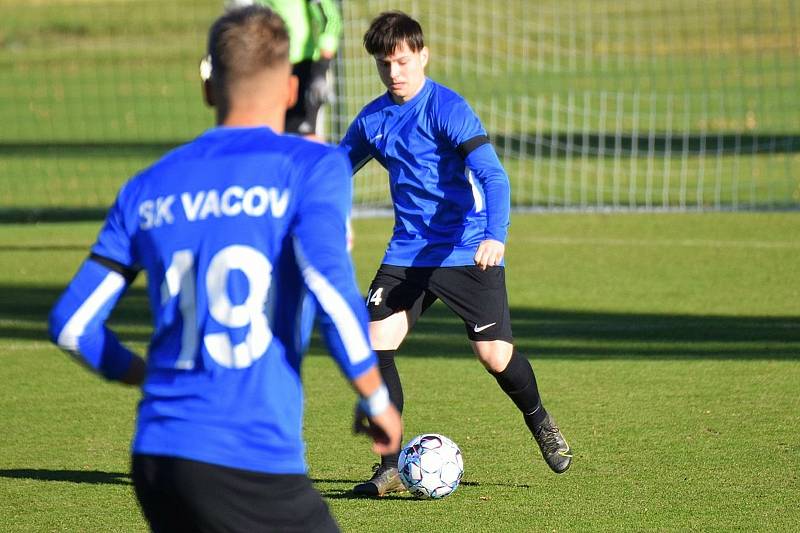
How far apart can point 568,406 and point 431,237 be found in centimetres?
155

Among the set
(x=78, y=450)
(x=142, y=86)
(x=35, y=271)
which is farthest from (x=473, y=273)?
(x=142, y=86)

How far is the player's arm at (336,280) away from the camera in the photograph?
8.38 ft

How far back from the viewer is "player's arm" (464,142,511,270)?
4469mm

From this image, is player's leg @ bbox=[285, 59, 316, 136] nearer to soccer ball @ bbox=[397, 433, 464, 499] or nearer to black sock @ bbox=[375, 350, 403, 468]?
black sock @ bbox=[375, 350, 403, 468]

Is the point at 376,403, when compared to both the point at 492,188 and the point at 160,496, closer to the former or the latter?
the point at 160,496

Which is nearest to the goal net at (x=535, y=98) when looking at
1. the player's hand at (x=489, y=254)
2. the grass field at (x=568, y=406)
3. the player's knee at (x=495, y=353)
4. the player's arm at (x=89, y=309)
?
the grass field at (x=568, y=406)

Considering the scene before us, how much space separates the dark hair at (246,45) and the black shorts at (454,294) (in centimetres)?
257

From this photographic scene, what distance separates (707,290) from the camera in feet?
30.7

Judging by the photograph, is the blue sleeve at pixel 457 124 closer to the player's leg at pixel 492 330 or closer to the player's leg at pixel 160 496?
the player's leg at pixel 492 330

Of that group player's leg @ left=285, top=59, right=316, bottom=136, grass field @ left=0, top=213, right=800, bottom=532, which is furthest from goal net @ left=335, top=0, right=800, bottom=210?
player's leg @ left=285, top=59, right=316, bottom=136

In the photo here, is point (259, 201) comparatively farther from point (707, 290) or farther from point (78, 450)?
point (707, 290)

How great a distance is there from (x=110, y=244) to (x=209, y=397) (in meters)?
0.40

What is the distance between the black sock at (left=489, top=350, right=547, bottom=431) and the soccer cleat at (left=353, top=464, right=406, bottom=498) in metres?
0.57

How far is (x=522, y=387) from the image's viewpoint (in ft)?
16.9
